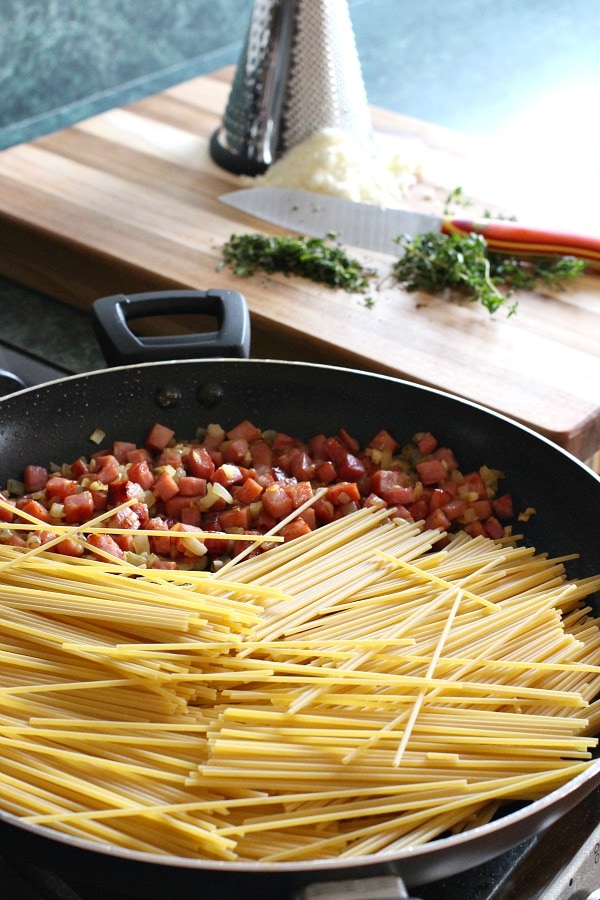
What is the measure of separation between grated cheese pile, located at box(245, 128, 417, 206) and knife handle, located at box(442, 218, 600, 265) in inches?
9.7

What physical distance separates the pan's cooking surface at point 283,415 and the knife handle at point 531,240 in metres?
0.63

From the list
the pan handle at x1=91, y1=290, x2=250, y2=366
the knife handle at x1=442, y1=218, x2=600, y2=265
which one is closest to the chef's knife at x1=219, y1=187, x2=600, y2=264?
the knife handle at x1=442, y1=218, x2=600, y2=265

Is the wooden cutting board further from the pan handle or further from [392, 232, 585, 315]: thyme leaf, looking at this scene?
the pan handle

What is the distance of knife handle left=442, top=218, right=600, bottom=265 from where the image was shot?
6.59ft

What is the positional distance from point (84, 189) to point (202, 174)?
28cm

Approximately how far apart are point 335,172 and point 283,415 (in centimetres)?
78

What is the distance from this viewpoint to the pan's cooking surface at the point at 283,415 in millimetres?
1447

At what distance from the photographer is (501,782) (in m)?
0.98

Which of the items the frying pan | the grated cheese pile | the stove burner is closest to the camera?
the frying pan

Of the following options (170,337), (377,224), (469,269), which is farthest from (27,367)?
(469,269)

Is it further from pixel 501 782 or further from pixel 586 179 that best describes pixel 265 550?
pixel 586 179

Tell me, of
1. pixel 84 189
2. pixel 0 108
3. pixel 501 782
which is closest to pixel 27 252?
pixel 84 189

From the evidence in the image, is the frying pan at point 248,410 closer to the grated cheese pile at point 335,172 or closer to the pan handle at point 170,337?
the pan handle at point 170,337

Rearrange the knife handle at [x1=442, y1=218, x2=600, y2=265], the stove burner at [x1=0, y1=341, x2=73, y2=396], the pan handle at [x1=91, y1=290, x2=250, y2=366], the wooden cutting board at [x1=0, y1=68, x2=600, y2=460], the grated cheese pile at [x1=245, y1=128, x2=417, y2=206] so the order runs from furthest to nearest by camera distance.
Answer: the grated cheese pile at [x1=245, y1=128, x2=417, y2=206] → the knife handle at [x1=442, y1=218, x2=600, y2=265] → the stove burner at [x1=0, y1=341, x2=73, y2=396] → the wooden cutting board at [x1=0, y1=68, x2=600, y2=460] → the pan handle at [x1=91, y1=290, x2=250, y2=366]
